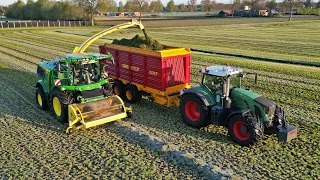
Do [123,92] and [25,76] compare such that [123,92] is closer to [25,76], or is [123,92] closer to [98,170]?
[98,170]

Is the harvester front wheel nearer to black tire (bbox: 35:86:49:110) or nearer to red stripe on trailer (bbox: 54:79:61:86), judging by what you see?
black tire (bbox: 35:86:49:110)

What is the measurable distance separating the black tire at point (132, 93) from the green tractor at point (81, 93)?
4.89ft

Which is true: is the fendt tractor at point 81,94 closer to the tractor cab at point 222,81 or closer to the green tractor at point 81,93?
the green tractor at point 81,93

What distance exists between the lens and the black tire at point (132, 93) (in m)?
11.8

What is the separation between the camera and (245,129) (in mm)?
7906

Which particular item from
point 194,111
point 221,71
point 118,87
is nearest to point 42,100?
point 118,87

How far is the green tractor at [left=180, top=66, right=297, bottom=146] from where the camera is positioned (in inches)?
310

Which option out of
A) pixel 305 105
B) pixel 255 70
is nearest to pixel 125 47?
pixel 305 105

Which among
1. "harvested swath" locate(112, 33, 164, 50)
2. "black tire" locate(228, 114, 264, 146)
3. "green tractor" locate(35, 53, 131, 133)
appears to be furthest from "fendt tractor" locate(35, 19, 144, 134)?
"black tire" locate(228, 114, 264, 146)

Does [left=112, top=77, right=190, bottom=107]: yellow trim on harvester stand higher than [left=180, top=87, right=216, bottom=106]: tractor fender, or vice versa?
[left=180, top=87, right=216, bottom=106]: tractor fender

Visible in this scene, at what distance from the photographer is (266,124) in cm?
809

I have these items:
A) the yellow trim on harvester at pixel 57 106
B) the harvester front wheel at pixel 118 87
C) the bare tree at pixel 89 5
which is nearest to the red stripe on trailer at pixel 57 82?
the yellow trim on harvester at pixel 57 106

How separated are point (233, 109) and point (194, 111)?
1.36m

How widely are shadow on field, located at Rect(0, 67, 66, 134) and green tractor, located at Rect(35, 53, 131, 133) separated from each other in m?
0.41
